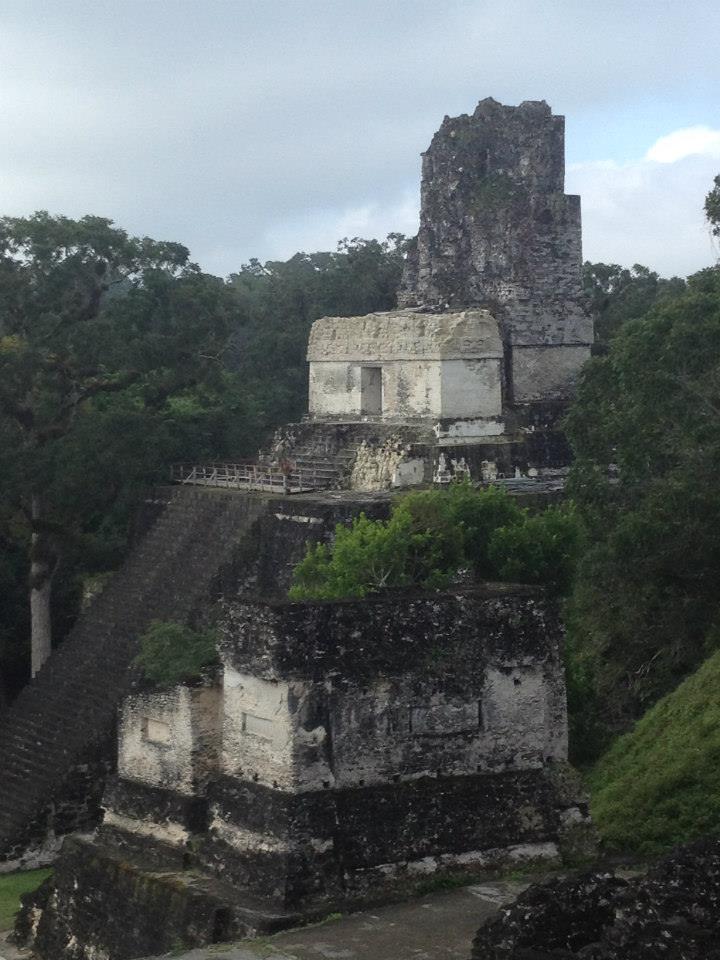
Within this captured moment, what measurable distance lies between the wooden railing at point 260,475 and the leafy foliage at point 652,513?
434 cm

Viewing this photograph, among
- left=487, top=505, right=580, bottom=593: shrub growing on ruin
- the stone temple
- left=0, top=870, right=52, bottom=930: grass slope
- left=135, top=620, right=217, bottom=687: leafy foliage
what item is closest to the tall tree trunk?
the stone temple

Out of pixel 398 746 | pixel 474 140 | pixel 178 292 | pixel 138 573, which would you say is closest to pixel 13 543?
pixel 138 573

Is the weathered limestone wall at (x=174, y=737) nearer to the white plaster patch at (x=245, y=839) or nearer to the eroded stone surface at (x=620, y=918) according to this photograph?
the white plaster patch at (x=245, y=839)

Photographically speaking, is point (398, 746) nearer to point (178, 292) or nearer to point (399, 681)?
point (399, 681)

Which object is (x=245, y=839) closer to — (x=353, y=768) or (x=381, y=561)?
(x=353, y=768)

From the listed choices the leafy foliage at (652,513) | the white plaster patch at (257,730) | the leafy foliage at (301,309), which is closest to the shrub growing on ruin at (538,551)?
the leafy foliage at (652,513)

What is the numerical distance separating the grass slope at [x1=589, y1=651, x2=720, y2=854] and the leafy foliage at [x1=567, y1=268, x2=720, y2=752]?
1500 mm

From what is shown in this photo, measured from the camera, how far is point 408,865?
412 inches

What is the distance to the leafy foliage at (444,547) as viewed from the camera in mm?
15641

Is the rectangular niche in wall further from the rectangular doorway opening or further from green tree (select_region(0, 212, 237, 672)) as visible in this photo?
the rectangular doorway opening

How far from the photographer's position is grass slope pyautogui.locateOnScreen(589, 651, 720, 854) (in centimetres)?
1139

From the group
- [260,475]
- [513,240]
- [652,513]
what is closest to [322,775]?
[652,513]

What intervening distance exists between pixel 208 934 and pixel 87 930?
173cm

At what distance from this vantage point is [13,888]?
1559cm
